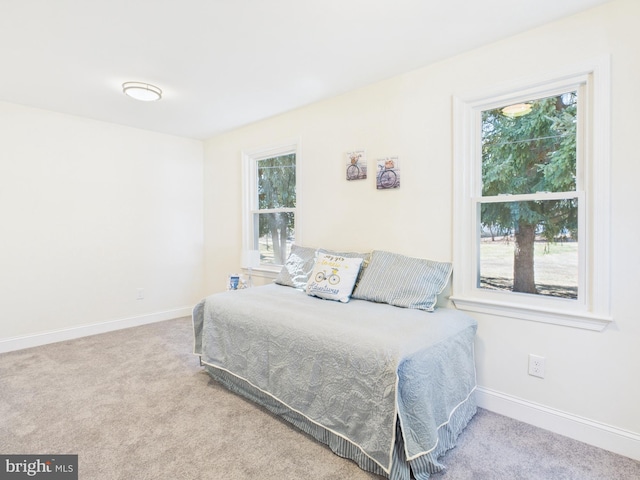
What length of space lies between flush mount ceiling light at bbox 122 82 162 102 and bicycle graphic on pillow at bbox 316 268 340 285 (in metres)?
2.08

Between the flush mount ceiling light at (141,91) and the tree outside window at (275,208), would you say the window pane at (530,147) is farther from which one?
the flush mount ceiling light at (141,91)

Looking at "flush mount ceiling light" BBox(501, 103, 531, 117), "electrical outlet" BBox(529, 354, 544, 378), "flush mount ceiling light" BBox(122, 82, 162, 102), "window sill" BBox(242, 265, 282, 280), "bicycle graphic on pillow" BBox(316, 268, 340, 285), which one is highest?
"flush mount ceiling light" BBox(122, 82, 162, 102)

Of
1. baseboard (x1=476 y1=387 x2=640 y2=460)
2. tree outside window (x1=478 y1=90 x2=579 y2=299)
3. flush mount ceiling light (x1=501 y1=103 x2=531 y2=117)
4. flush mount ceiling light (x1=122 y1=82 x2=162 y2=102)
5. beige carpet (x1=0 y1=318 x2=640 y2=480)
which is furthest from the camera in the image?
flush mount ceiling light (x1=122 y1=82 x2=162 y2=102)

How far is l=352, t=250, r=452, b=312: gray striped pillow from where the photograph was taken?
2.17 metres

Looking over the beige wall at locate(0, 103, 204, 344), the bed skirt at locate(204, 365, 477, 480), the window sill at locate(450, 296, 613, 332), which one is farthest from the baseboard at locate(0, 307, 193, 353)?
the window sill at locate(450, 296, 613, 332)

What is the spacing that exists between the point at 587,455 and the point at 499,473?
540mm

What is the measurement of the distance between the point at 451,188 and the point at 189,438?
7.38 feet

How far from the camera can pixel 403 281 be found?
7.44 ft

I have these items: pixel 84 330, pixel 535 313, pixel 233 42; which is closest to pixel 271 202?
pixel 233 42

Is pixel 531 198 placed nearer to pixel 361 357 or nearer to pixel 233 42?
pixel 361 357

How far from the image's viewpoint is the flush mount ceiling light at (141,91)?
2.72m

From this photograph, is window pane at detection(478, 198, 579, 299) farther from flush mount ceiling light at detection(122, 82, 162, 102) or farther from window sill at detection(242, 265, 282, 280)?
flush mount ceiling light at detection(122, 82, 162, 102)

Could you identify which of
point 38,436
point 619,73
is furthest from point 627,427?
point 38,436

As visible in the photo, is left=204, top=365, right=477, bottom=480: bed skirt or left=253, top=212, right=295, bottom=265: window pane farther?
left=253, top=212, right=295, bottom=265: window pane
